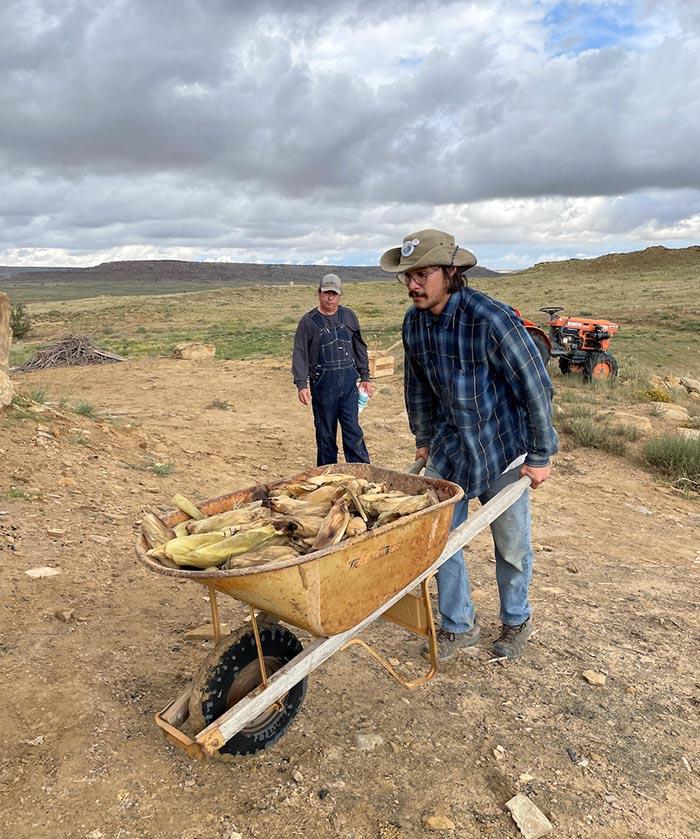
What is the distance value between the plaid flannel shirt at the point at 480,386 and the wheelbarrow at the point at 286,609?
0.34m

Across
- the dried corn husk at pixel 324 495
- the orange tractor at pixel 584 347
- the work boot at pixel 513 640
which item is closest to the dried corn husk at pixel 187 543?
the dried corn husk at pixel 324 495

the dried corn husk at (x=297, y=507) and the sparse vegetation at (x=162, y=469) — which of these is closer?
the dried corn husk at (x=297, y=507)

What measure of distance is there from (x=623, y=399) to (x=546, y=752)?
30.3 feet

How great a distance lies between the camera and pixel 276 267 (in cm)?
17562

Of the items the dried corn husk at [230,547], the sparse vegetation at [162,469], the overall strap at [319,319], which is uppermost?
the overall strap at [319,319]

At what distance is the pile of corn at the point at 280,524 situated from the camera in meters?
2.47

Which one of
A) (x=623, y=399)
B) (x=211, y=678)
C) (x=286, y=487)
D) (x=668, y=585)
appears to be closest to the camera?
(x=211, y=678)

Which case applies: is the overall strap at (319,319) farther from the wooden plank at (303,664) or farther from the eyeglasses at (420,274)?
the wooden plank at (303,664)

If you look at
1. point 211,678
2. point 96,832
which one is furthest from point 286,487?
point 96,832

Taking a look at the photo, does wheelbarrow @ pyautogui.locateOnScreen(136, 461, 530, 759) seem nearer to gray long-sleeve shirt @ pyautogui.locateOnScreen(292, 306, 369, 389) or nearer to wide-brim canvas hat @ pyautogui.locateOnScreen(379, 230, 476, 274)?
wide-brim canvas hat @ pyautogui.locateOnScreen(379, 230, 476, 274)

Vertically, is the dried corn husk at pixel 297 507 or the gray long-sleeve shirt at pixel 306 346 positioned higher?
the gray long-sleeve shirt at pixel 306 346

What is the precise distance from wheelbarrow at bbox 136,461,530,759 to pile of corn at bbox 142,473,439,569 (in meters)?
0.07

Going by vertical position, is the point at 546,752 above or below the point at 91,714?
below

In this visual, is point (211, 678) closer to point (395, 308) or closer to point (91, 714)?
point (91, 714)
